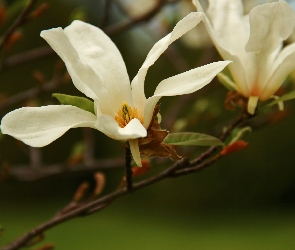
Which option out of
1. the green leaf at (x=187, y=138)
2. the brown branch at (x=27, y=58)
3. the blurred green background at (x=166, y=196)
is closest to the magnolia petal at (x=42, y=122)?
the green leaf at (x=187, y=138)

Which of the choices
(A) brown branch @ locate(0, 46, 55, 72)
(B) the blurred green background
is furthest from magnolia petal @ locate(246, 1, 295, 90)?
(B) the blurred green background

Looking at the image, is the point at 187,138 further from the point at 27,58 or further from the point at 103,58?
the point at 27,58

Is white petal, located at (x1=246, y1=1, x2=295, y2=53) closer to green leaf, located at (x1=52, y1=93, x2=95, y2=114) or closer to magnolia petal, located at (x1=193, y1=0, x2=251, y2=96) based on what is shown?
magnolia petal, located at (x1=193, y1=0, x2=251, y2=96)

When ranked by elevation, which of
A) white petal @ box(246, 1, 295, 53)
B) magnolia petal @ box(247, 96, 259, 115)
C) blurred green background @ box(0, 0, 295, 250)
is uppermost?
white petal @ box(246, 1, 295, 53)

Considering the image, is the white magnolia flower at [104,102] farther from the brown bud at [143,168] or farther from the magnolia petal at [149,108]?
the brown bud at [143,168]

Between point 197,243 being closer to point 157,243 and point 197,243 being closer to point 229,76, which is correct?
point 157,243

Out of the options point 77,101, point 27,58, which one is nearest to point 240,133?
point 77,101
